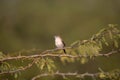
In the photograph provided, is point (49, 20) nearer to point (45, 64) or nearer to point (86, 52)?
point (45, 64)

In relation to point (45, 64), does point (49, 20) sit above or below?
above

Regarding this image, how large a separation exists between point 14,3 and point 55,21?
2.43 metres

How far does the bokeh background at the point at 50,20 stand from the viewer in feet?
56.6

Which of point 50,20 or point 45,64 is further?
point 50,20

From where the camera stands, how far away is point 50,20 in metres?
20.5

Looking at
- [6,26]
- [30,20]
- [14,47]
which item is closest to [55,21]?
[30,20]

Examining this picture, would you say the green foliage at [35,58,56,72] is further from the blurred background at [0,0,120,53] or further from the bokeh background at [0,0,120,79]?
the blurred background at [0,0,120,53]

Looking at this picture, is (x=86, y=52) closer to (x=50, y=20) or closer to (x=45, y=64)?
(x=45, y=64)

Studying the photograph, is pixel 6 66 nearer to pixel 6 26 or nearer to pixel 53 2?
pixel 6 26

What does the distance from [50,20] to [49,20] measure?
3.2 inches

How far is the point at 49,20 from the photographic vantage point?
808 inches

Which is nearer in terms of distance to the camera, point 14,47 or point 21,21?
point 14,47

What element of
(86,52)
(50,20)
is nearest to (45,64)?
(86,52)

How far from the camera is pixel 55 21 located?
20.4 meters
